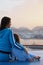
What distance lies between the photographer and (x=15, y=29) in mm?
5984

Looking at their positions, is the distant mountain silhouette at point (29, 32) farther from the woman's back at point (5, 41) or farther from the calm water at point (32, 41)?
the woman's back at point (5, 41)

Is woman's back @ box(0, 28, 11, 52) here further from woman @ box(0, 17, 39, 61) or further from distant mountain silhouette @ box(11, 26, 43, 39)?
distant mountain silhouette @ box(11, 26, 43, 39)

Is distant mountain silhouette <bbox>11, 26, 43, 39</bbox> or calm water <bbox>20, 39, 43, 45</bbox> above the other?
distant mountain silhouette <bbox>11, 26, 43, 39</bbox>

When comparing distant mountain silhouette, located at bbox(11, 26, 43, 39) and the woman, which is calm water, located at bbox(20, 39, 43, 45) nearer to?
distant mountain silhouette, located at bbox(11, 26, 43, 39)

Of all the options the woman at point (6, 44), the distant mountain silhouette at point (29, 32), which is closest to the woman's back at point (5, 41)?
the woman at point (6, 44)

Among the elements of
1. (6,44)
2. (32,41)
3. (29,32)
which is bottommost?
(32,41)

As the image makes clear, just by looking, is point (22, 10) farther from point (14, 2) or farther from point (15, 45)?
point (15, 45)

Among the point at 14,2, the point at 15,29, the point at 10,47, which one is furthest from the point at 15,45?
the point at 14,2

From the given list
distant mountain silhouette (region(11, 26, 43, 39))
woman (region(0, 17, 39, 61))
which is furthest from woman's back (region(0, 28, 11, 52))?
distant mountain silhouette (region(11, 26, 43, 39))

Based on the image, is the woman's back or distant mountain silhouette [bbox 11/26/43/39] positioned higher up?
the woman's back

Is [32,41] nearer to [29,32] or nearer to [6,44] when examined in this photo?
[29,32]

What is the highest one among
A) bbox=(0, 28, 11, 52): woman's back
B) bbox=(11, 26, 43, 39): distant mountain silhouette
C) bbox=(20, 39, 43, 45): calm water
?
bbox=(0, 28, 11, 52): woman's back

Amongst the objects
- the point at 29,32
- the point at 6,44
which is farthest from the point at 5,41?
the point at 29,32

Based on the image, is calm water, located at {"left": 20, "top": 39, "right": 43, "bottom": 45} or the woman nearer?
the woman
